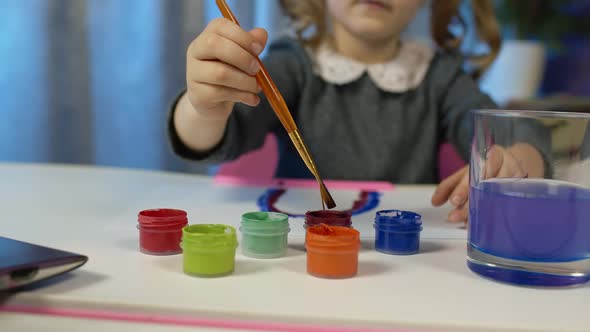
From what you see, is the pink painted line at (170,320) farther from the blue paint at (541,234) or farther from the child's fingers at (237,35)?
the child's fingers at (237,35)

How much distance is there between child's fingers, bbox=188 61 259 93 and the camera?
0.50 meters

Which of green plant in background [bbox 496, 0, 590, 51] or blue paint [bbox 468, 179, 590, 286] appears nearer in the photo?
blue paint [bbox 468, 179, 590, 286]

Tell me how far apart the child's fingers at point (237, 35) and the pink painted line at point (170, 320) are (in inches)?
10.5

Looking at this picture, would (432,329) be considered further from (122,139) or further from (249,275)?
(122,139)

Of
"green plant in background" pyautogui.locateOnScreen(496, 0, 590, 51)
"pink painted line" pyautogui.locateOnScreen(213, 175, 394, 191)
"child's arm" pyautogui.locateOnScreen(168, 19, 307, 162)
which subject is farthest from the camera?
"green plant in background" pyautogui.locateOnScreen(496, 0, 590, 51)

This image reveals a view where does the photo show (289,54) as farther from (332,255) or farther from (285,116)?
(332,255)

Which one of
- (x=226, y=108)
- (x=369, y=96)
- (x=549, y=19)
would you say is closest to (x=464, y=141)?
(x=369, y=96)

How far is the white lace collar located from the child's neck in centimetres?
1

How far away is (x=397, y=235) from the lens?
0.43m

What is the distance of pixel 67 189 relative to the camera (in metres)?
0.65

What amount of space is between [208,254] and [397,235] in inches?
5.9

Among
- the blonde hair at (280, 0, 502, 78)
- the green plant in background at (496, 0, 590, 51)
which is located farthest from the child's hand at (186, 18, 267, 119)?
the green plant in background at (496, 0, 590, 51)

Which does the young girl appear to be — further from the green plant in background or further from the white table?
the green plant in background

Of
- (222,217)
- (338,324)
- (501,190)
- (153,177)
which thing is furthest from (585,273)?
(153,177)
